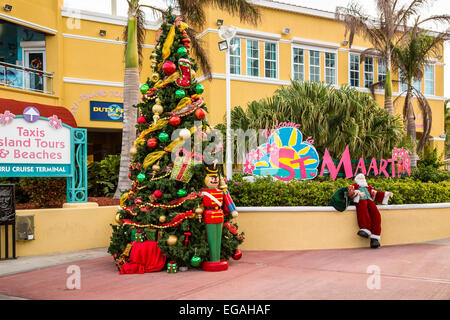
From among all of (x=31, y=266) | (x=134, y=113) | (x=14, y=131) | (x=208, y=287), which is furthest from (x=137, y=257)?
(x=134, y=113)

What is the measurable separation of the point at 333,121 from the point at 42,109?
397 inches

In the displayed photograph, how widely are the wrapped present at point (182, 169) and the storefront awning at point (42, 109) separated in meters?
9.29

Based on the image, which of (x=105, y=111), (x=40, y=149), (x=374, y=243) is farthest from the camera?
(x=105, y=111)

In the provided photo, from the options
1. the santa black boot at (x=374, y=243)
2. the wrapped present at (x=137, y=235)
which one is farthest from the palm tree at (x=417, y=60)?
the wrapped present at (x=137, y=235)

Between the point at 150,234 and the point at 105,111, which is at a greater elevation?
the point at 105,111

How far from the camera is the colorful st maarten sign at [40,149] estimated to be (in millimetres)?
7859

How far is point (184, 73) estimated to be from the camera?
702 cm

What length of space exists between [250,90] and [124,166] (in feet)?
29.2

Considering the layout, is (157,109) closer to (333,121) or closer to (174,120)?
(174,120)

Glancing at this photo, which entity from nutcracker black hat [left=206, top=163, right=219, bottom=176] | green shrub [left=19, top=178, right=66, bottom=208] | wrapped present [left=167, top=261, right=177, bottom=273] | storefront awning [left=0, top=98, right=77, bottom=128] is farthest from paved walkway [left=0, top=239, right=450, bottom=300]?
storefront awning [left=0, top=98, right=77, bottom=128]

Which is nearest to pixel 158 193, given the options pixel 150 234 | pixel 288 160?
pixel 150 234

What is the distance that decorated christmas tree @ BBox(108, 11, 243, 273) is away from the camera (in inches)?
259

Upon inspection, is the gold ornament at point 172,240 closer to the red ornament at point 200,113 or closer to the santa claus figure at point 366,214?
the red ornament at point 200,113

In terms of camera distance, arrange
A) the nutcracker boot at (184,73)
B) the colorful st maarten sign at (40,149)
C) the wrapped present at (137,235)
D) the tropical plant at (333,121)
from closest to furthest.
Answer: the wrapped present at (137,235), the nutcracker boot at (184,73), the colorful st maarten sign at (40,149), the tropical plant at (333,121)
